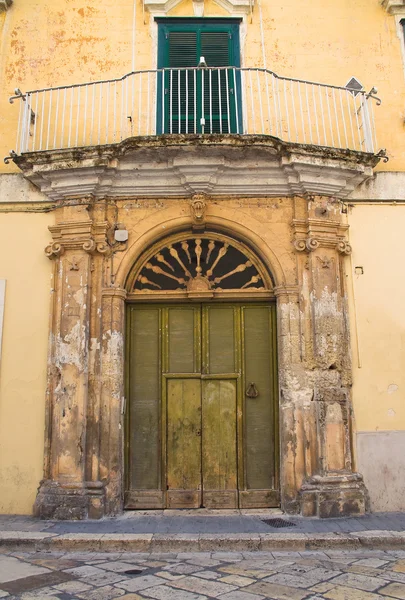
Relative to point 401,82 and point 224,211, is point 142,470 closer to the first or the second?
point 224,211

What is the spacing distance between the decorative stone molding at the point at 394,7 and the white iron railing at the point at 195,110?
156 centimetres

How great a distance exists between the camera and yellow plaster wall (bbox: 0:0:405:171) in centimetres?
812

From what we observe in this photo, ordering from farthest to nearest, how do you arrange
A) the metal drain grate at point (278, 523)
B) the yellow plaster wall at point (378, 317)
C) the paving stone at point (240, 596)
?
1. the yellow plaster wall at point (378, 317)
2. the metal drain grate at point (278, 523)
3. the paving stone at point (240, 596)

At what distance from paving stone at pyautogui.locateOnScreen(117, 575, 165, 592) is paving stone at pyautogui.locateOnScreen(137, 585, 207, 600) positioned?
0.34ft

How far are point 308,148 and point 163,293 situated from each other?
2701mm

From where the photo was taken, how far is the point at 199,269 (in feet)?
24.3

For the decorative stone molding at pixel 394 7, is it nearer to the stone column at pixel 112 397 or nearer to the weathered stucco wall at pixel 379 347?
the weathered stucco wall at pixel 379 347

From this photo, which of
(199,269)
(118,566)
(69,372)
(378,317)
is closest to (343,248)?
(378,317)

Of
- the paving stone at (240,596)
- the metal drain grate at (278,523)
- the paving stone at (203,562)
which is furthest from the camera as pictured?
the metal drain grate at (278,523)

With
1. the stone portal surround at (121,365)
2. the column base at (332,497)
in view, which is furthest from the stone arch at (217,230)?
the column base at (332,497)

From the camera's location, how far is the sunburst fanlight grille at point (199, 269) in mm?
7406

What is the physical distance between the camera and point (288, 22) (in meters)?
8.36

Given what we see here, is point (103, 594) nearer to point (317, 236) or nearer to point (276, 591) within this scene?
point (276, 591)

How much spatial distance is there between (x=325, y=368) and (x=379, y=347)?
880 mm
